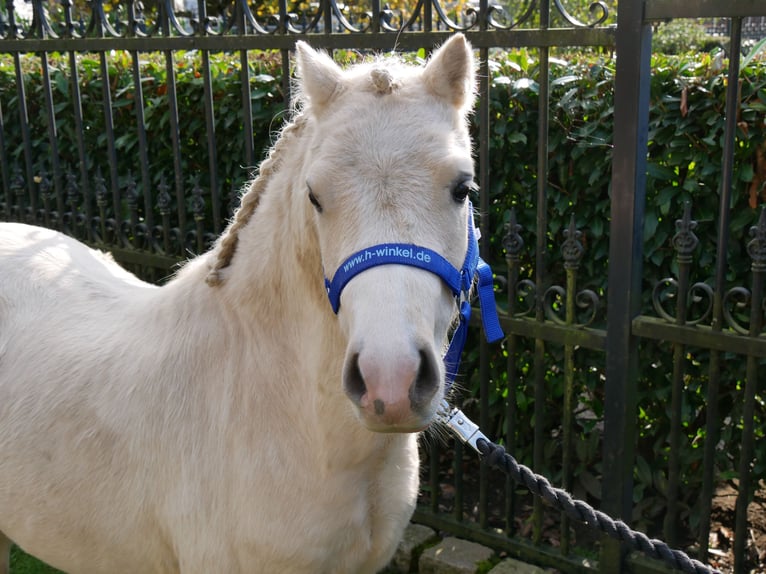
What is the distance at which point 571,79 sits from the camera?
10.5 feet

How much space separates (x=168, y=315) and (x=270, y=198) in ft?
1.71

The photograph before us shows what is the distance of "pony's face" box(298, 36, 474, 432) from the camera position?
1.53m

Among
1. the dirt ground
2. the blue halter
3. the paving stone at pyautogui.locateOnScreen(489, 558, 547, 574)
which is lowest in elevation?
the paving stone at pyautogui.locateOnScreen(489, 558, 547, 574)

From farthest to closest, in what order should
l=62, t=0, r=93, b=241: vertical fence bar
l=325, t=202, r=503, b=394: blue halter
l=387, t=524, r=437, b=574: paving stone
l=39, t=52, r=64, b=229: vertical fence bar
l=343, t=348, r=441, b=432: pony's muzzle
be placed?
l=39, t=52, r=64, b=229: vertical fence bar < l=62, t=0, r=93, b=241: vertical fence bar < l=387, t=524, r=437, b=574: paving stone < l=325, t=202, r=503, b=394: blue halter < l=343, t=348, r=441, b=432: pony's muzzle

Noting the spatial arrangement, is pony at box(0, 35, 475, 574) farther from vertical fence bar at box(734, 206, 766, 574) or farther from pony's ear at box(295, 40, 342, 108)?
vertical fence bar at box(734, 206, 766, 574)

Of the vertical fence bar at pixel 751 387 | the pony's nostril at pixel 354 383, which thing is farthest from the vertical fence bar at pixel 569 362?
the pony's nostril at pixel 354 383

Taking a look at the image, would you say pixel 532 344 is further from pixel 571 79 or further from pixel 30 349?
pixel 30 349

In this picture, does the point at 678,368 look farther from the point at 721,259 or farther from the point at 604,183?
the point at 604,183

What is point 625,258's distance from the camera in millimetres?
2895

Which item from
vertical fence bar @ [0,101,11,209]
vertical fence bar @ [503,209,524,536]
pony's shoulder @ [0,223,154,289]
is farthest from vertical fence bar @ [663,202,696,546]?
vertical fence bar @ [0,101,11,209]

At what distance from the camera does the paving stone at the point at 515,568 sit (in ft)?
11.3

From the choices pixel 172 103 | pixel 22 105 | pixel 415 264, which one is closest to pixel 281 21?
pixel 172 103

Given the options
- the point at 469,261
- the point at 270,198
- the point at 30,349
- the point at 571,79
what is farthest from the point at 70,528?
the point at 571,79

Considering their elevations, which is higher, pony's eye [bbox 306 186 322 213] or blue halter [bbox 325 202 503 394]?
pony's eye [bbox 306 186 322 213]
